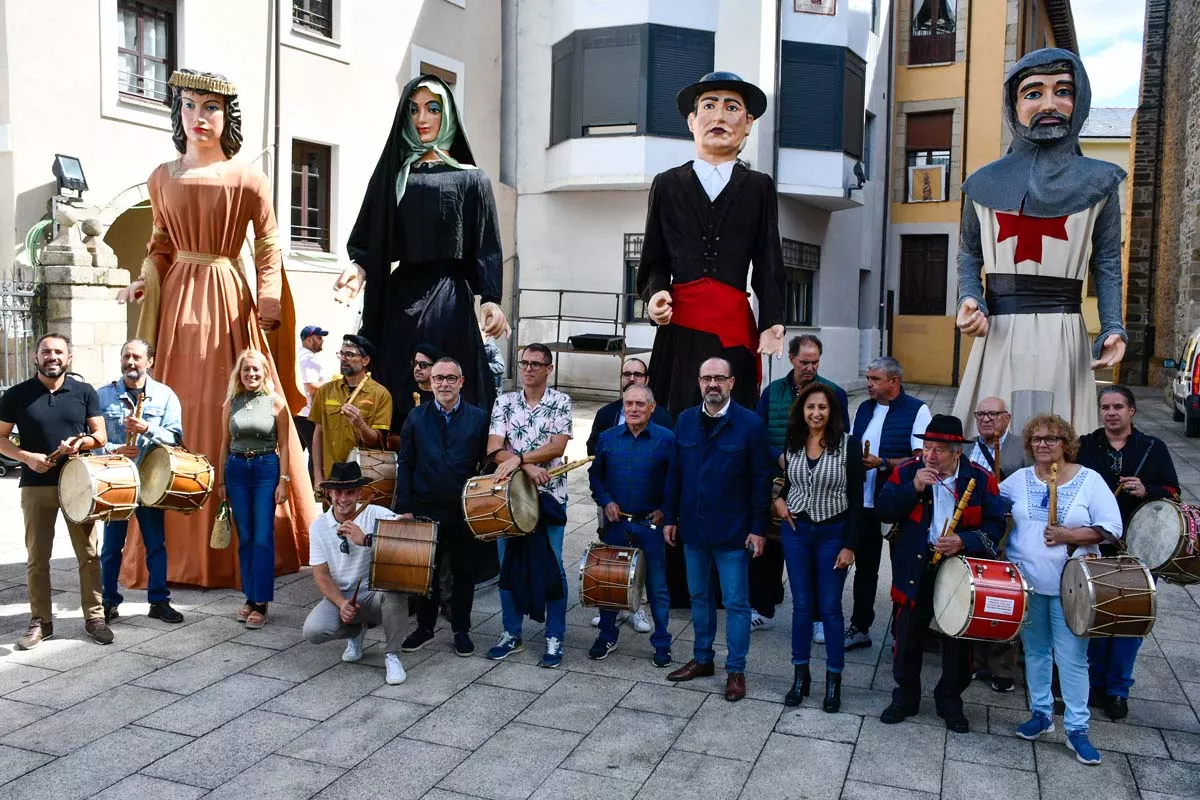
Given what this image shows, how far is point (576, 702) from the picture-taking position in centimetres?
509

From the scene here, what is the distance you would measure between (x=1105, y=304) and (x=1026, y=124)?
975 millimetres

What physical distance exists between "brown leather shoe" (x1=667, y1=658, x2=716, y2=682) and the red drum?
1.34 meters

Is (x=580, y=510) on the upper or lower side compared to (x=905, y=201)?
lower

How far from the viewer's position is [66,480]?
219 inches

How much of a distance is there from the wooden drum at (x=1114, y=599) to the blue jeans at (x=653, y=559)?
202cm

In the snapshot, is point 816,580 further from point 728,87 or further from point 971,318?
point 728,87

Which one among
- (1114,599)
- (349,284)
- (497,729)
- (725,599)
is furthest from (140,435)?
(1114,599)

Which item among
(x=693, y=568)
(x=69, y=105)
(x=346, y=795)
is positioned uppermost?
(x=69, y=105)

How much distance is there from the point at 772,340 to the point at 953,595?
2.11 m

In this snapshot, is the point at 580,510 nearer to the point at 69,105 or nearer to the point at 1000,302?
the point at 1000,302

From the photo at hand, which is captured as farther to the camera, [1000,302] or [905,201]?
[905,201]

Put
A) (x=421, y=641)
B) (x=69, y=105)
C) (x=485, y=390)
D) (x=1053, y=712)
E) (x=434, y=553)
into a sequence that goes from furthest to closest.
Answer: (x=69, y=105), (x=485, y=390), (x=421, y=641), (x=434, y=553), (x=1053, y=712)

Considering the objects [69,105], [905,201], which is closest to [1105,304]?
[69,105]

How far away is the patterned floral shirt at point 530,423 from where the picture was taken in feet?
19.1
